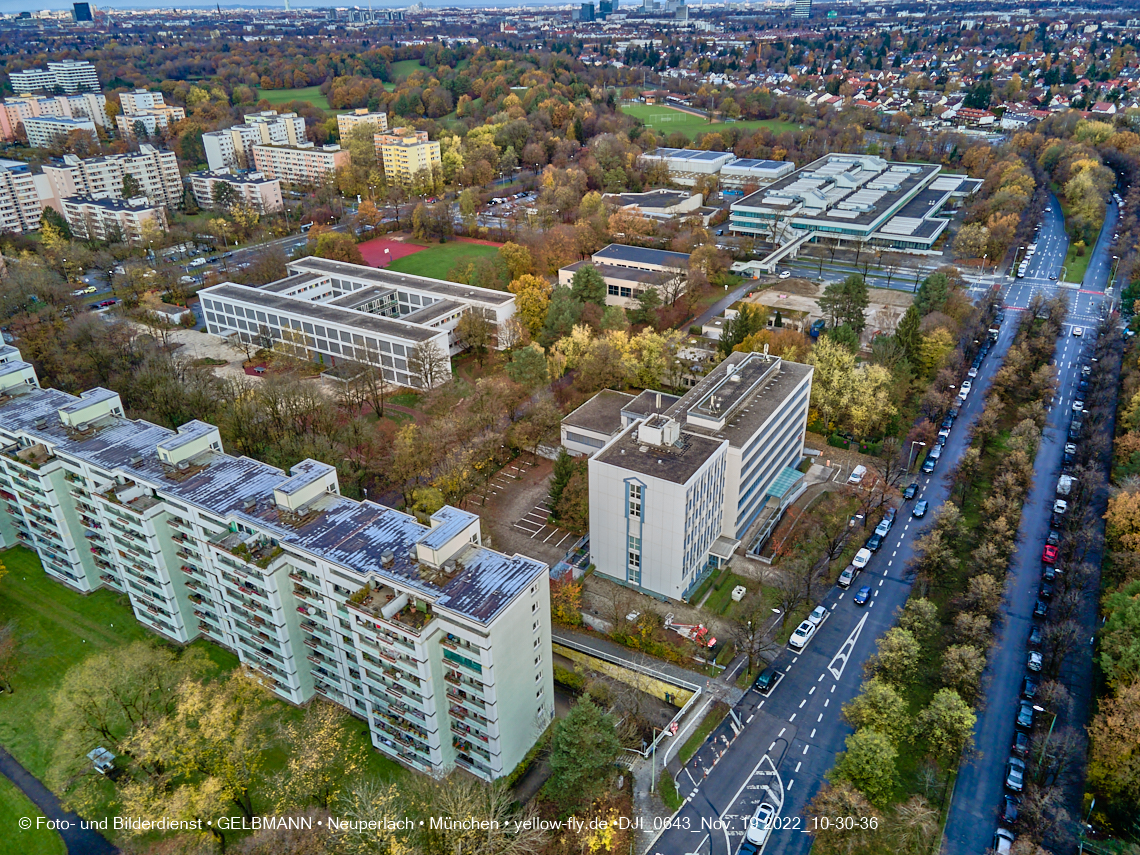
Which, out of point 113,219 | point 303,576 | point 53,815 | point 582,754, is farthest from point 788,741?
point 113,219

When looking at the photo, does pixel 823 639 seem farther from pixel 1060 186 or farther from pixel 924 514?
pixel 1060 186

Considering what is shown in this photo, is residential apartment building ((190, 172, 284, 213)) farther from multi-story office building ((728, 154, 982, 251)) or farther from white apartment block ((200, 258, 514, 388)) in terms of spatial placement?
multi-story office building ((728, 154, 982, 251))

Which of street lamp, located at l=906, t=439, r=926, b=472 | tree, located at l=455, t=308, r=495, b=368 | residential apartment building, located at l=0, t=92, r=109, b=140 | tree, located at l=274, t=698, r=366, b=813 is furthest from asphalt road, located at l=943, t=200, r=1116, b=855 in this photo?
residential apartment building, located at l=0, t=92, r=109, b=140

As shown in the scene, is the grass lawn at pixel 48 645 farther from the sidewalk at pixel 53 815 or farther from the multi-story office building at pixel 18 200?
the multi-story office building at pixel 18 200

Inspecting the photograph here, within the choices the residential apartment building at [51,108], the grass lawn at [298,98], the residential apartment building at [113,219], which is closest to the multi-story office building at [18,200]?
the residential apartment building at [113,219]

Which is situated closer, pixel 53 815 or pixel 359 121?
pixel 53 815

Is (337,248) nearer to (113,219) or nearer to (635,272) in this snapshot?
(113,219)
